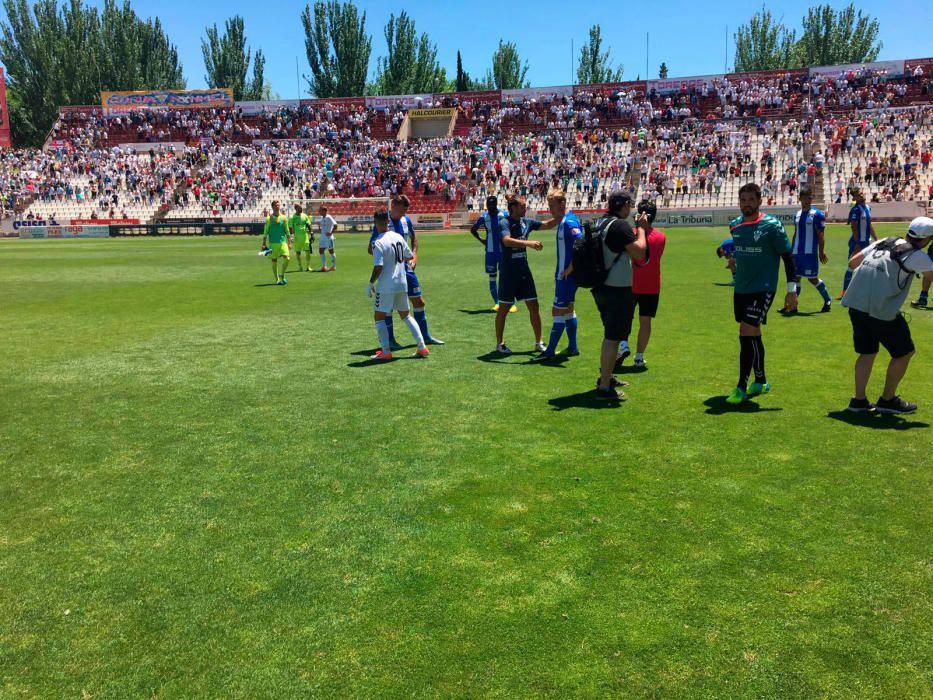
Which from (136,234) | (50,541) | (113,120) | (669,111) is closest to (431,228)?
(136,234)

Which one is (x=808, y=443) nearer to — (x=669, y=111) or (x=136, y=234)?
(x=136, y=234)

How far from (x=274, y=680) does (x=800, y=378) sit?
267 inches

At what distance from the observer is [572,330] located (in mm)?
9203

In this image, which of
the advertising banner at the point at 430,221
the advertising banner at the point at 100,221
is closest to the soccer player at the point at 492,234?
the advertising banner at the point at 430,221

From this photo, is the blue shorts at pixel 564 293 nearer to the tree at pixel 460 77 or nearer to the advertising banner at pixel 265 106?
the advertising banner at pixel 265 106

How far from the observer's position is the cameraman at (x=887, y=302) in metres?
6.13

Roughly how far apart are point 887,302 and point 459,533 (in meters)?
4.55

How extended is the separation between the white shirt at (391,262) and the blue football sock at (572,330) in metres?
2.22

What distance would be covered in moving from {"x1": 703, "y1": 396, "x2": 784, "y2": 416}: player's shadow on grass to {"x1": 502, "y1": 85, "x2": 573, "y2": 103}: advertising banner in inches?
2213

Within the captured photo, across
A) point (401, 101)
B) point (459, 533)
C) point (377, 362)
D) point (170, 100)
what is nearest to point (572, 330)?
point (377, 362)

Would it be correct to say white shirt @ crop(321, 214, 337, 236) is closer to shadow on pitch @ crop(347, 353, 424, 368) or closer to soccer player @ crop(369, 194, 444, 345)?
soccer player @ crop(369, 194, 444, 345)

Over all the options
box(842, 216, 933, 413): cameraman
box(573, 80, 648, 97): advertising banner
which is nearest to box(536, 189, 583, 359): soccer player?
box(842, 216, 933, 413): cameraman

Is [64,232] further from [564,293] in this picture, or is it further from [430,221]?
[564,293]

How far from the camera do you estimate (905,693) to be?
2.89 meters
